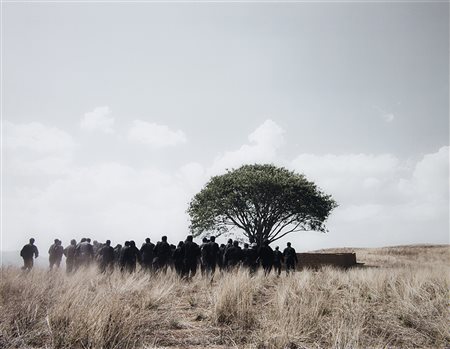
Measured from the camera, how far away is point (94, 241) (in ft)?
58.7

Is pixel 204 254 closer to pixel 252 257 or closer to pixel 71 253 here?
pixel 252 257

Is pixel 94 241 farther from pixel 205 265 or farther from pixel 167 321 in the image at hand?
pixel 167 321

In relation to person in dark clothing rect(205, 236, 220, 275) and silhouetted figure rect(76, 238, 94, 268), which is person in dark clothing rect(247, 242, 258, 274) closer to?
person in dark clothing rect(205, 236, 220, 275)

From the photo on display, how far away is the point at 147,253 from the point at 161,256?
Result: 96 centimetres

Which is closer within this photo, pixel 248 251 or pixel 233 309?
pixel 233 309

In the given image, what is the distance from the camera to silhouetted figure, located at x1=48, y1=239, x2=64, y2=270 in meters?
16.6

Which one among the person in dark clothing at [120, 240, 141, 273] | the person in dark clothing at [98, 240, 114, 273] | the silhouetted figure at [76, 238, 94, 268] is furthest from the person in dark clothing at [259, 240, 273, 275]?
the silhouetted figure at [76, 238, 94, 268]

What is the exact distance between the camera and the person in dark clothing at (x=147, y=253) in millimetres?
14954

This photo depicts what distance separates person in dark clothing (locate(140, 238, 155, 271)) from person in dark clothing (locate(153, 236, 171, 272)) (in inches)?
18.9

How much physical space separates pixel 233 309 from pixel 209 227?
25.0m

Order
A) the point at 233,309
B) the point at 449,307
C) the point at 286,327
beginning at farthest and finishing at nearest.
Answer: the point at 449,307, the point at 233,309, the point at 286,327

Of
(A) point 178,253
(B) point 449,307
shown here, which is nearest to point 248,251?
(A) point 178,253

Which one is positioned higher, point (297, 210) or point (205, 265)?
point (297, 210)

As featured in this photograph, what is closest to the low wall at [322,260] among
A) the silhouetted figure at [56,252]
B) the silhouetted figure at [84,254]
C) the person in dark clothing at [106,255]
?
the person in dark clothing at [106,255]
